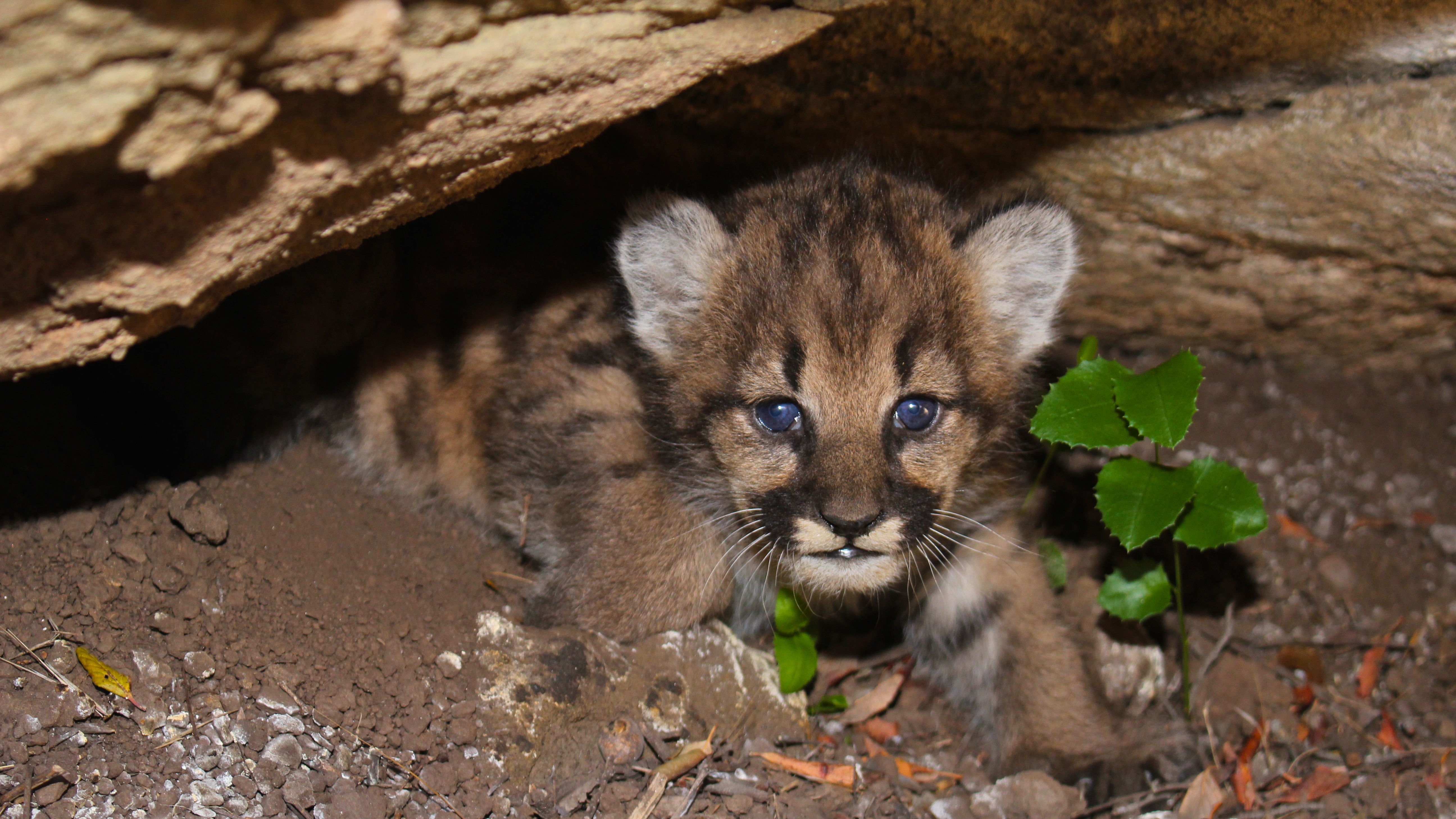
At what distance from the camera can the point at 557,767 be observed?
3.02 meters

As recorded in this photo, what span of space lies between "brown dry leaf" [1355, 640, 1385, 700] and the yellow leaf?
3967mm

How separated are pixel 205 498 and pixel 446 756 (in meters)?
1.04

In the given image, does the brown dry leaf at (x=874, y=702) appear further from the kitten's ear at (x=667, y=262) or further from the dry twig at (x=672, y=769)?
the kitten's ear at (x=667, y=262)

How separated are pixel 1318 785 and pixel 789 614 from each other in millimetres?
1834

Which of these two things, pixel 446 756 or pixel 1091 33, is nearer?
pixel 446 756

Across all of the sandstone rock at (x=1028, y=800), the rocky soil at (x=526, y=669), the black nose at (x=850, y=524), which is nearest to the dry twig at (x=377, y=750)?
the rocky soil at (x=526, y=669)

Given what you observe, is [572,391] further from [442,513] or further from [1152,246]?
[1152,246]

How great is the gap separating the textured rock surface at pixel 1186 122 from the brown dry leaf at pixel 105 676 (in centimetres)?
227

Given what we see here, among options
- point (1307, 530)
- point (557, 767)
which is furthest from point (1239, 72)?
point (557, 767)

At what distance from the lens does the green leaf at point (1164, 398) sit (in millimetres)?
3000

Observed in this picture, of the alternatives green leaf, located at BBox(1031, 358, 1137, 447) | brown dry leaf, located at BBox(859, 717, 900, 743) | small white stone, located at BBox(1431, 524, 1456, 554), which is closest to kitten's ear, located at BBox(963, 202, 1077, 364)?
green leaf, located at BBox(1031, 358, 1137, 447)

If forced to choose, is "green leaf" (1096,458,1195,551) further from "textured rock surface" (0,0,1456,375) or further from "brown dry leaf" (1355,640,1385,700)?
"brown dry leaf" (1355,640,1385,700)

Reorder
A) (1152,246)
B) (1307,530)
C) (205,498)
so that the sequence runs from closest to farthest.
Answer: (205,498) < (1152,246) < (1307,530)

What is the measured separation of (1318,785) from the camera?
11.6 ft
